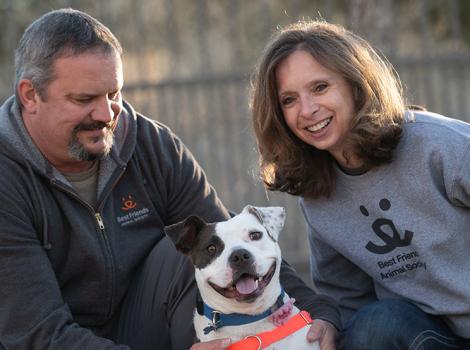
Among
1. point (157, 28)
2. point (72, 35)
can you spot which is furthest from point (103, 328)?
point (157, 28)

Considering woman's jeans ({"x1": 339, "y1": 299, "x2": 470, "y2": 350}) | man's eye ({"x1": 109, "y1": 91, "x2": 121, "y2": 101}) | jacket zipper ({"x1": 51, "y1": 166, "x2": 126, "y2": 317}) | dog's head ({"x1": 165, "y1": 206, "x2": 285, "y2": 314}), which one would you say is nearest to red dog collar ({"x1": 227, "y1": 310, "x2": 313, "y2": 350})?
dog's head ({"x1": 165, "y1": 206, "x2": 285, "y2": 314})

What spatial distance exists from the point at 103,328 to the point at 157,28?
431 centimetres

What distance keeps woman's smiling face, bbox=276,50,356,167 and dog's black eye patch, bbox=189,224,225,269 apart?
2.17 feet

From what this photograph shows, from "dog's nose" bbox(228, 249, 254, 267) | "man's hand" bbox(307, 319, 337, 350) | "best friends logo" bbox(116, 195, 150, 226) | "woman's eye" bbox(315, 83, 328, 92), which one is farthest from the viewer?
"best friends logo" bbox(116, 195, 150, 226)

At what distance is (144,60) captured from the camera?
26.1ft

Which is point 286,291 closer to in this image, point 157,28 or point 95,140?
point 95,140

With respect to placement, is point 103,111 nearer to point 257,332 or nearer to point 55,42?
point 55,42

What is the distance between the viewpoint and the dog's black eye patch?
155 inches

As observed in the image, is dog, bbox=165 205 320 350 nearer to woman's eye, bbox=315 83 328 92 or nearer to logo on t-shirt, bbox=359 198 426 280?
logo on t-shirt, bbox=359 198 426 280

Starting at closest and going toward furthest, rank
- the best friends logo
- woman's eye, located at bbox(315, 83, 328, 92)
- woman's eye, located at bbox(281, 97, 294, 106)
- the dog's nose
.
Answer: the dog's nose → woman's eye, located at bbox(315, 83, 328, 92) → woman's eye, located at bbox(281, 97, 294, 106) → the best friends logo

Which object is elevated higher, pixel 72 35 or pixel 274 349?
pixel 72 35

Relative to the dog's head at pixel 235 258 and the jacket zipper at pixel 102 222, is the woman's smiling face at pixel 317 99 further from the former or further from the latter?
the jacket zipper at pixel 102 222

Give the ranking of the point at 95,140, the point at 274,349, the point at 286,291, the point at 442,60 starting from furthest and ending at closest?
1. the point at 442,60
2. the point at 286,291
3. the point at 95,140
4. the point at 274,349

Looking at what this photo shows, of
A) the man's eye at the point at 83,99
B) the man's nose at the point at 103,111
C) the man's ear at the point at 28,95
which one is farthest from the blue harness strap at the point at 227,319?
the man's ear at the point at 28,95
